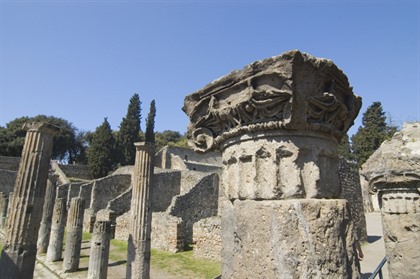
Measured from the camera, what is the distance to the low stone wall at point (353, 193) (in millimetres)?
13602

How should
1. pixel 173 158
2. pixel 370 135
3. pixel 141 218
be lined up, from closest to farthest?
pixel 141 218
pixel 370 135
pixel 173 158

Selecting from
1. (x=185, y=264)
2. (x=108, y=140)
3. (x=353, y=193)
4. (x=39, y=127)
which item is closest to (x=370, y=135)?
(x=353, y=193)

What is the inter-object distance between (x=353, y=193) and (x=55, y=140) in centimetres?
4439

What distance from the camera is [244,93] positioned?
236 centimetres

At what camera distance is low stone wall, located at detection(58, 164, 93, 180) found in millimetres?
36438

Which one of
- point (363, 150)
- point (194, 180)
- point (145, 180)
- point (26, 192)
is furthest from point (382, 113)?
point (26, 192)

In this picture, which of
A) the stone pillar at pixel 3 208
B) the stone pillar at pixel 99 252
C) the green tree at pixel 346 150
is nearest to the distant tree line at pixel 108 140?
the stone pillar at pixel 3 208

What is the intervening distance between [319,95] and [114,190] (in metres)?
27.4

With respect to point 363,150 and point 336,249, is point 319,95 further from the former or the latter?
point 363,150

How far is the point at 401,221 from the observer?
14.1 feet

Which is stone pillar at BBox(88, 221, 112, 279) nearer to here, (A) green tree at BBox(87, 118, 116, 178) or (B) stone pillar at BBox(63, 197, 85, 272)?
(B) stone pillar at BBox(63, 197, 85, 272)

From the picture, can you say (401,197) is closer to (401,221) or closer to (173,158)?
(401,221)

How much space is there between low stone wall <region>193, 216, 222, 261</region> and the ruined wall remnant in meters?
8.38

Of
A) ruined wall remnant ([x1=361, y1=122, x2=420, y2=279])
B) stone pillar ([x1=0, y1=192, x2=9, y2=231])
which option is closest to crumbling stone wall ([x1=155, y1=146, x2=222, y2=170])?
stone pillar ([x1=0, y1=192, x2=9, y2=231])
